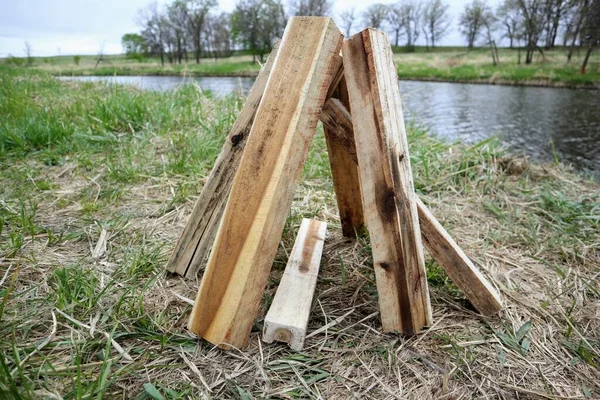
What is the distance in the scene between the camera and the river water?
284 inches

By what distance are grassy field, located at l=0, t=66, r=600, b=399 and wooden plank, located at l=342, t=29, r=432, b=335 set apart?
0.19 m

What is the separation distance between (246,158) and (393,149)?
523mm

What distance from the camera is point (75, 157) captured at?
3285 mm

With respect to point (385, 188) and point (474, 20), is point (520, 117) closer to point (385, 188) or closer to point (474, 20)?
point (385, 188)

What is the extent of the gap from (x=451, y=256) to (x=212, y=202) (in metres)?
1.10

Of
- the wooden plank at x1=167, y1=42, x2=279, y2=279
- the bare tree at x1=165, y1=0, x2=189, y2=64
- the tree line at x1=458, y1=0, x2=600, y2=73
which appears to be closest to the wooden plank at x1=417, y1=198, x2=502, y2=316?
the wooden plank at x1=167, y1=42, x2=279, y2=279

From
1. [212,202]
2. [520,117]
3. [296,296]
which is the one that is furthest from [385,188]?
[520,117]

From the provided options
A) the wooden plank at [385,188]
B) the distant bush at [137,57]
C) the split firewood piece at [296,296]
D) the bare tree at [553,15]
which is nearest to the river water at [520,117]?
the split firewood piece at [296,296]

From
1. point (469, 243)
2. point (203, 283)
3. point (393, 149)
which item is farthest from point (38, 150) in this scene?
point (469, 243)

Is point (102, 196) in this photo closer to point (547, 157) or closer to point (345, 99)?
point (345, 99)

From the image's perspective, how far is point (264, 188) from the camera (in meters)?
1.21

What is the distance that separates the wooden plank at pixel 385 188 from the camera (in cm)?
124

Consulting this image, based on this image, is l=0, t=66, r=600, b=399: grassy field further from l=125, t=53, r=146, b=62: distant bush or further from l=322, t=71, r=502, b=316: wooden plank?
l=125, t=53, r=146, b=62: distant bush

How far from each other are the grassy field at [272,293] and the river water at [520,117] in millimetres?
2230
